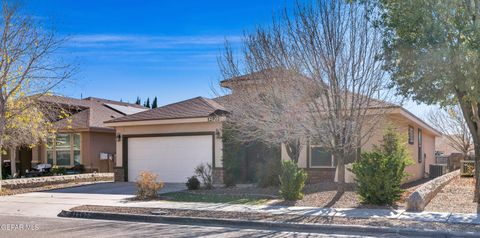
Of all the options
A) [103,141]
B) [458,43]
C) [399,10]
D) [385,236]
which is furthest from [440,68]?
[103,141]

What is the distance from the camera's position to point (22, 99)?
2020cm

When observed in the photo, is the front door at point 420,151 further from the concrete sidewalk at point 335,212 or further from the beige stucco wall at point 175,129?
the concrete sidewalk at point 335,212

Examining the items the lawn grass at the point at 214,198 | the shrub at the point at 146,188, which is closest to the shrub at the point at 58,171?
the lawn grass at the point at 214,198

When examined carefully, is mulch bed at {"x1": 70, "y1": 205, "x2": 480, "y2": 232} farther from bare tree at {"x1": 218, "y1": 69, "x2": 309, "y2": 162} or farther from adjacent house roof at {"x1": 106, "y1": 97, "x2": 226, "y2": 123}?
adjacent house roof at {"x1": 106, "y1": 97, "x2": 226, "y2": 123}

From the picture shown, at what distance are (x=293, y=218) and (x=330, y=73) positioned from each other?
448 cm

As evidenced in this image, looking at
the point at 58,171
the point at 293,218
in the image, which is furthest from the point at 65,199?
the point at 58,171

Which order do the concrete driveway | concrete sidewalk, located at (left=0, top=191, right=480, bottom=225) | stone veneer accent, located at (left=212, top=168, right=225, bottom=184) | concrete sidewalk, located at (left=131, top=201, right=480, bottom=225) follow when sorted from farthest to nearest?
stone veneer accent, located at (left=212, top=168, right=225, bottom=184) → the concrete driveway → concrete sidewalk, located at (left=0, top=191, right=480, bottom=225) → concrete sidewalk, located at (left=131, top=201, right=480, bottom=225)

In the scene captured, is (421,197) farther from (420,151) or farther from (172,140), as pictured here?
(420,151)

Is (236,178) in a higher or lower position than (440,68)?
lower

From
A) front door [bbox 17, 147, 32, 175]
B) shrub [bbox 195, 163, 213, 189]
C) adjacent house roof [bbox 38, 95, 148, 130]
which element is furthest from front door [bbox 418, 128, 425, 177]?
front door [bbox 17, 147, 32, 175]

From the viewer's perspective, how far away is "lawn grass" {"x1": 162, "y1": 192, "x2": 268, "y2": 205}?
46.8 ft

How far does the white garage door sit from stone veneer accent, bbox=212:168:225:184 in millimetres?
589

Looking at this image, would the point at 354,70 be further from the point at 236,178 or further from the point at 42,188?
the point at 42,188

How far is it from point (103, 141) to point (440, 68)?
20.3 m
